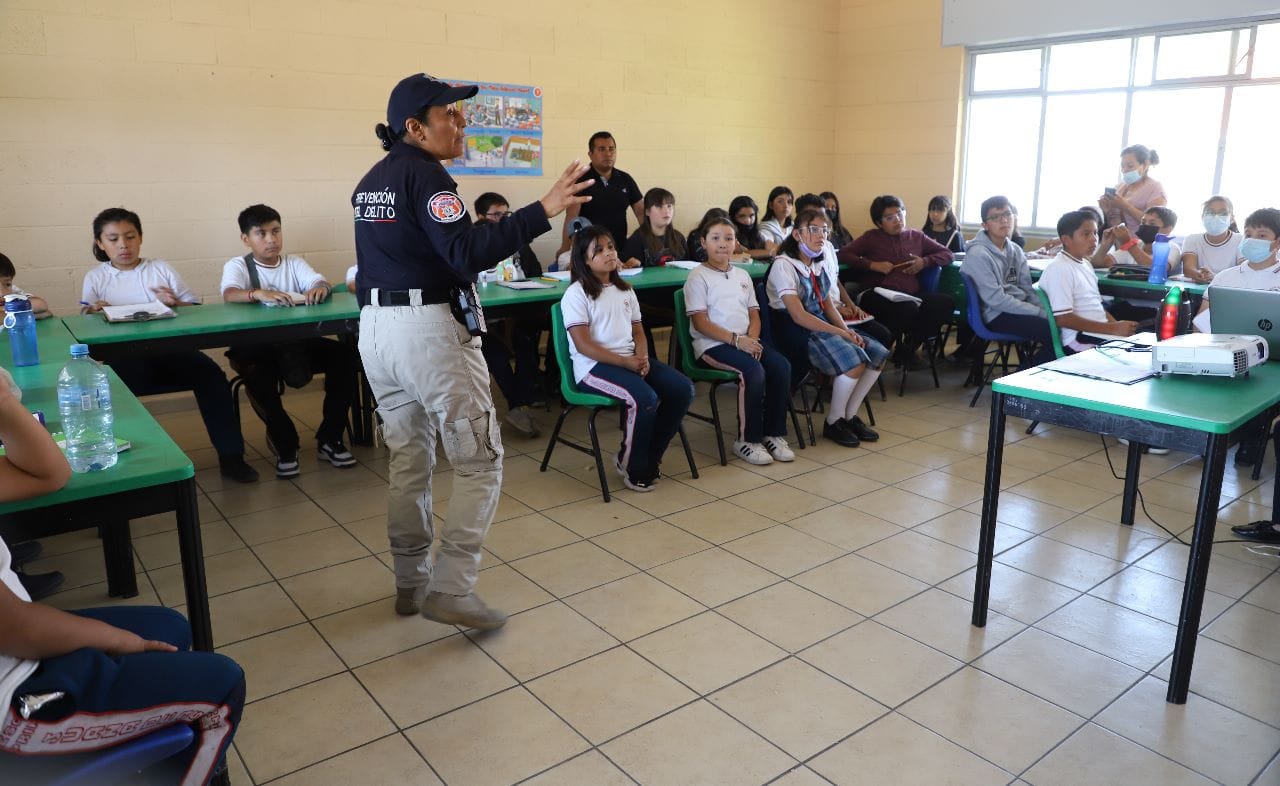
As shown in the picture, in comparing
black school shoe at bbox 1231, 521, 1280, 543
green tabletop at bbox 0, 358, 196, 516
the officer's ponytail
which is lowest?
black school shoe at bbox 1231, 521, 1280, 543

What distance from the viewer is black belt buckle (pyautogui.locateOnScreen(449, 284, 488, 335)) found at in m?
2.43

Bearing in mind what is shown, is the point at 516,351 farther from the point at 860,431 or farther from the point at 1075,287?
the point at 1075,287

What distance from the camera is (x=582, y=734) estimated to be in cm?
213

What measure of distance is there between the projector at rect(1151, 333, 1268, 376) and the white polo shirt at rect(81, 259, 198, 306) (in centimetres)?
383

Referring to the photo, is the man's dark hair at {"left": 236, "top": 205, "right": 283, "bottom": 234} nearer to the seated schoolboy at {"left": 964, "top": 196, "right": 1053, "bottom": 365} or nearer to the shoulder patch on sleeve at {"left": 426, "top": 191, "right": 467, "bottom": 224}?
the shoulder patch on sleeve at {"left": 426, "top": 191, "right": 467, "bottom": 224}

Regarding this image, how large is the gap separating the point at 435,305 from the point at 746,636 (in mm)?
1265

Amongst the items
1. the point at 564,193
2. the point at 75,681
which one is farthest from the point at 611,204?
the point at 75,681

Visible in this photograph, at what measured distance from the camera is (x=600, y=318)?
3783 mm

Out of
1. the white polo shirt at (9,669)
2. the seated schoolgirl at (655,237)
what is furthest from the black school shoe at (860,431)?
the white polo shirt at (9,669)

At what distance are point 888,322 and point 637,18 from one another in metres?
2.88

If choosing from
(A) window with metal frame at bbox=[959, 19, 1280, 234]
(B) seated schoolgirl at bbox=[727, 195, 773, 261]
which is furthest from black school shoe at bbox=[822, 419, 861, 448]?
(A) window with metal frame at bbox=[959, 19, 1280, 234]

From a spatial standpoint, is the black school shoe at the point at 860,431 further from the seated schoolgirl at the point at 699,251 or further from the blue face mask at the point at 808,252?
the seated schoolgirl at the point at 699,251

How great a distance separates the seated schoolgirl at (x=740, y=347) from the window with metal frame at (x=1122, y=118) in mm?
4242

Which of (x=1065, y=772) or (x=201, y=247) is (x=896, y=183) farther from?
(x=1065, y=772)
